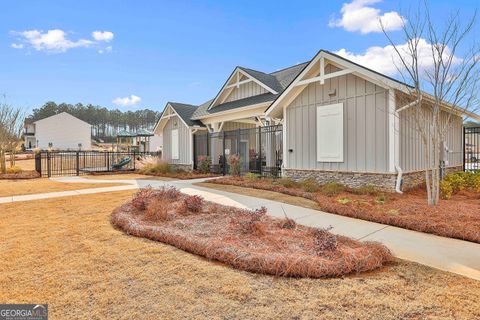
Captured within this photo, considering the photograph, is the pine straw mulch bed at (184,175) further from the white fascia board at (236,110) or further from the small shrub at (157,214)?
the small shrub at (157,214)

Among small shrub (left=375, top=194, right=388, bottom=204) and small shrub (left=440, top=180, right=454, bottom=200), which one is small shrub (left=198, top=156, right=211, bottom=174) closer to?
small shrub (left=375, top=194, right=388, bottom=204)

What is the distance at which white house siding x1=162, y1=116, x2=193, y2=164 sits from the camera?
17.8m

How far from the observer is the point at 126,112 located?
69562 mm

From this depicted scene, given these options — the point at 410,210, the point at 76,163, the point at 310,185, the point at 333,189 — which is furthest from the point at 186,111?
the point at 410,210

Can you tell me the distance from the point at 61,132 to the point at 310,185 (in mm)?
52469

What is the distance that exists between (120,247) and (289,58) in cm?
1662

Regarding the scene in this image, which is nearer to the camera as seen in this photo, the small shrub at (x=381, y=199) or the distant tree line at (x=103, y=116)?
the small shrub at (x=381, y=199)

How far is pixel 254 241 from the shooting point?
419 cm

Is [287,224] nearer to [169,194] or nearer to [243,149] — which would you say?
[169,194]

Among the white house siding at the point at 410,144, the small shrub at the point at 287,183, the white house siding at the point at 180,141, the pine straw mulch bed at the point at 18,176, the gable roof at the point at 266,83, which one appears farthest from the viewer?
the white house siding at the point at 180,141

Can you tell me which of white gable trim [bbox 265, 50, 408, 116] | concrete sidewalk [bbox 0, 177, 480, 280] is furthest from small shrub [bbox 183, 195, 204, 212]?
white gable trim [bbox 265, 50, 408, 116]

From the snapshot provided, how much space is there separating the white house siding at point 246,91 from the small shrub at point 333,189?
7258 mm

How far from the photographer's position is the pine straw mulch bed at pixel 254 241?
3.30 meters

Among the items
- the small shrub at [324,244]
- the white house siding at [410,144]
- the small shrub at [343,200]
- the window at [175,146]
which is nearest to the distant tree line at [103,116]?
the window at [175,146]
